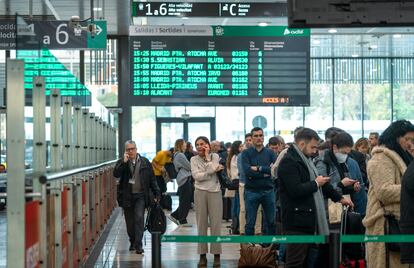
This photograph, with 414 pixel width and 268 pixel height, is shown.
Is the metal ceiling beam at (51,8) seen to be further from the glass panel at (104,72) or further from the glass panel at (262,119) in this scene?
the glass panel at (262,119)

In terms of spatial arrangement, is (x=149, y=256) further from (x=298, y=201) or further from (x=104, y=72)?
(x=104, y=72)

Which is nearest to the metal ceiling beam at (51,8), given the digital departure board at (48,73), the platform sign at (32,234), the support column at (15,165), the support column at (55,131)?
the digital departure board at (48,73)

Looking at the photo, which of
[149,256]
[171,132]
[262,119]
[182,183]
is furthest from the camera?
[262,119]

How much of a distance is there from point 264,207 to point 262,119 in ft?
53.0

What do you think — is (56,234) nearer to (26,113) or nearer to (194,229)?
(26,113)

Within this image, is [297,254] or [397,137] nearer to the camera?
[397,137]

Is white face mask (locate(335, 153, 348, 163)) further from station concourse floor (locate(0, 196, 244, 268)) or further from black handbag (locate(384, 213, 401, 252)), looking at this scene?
station concourse floor (locate(0, 196, 244, 268))

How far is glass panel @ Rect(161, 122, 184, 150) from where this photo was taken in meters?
25.8

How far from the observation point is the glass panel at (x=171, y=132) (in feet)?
84.5

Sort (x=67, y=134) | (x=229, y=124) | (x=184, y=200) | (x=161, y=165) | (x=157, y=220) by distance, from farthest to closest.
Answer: (x=229, y=124)
(x=161, y=165)
(x=184, y=200)
(x=157, y=220)
(x=67, y=134)

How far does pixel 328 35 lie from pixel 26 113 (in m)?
17.0

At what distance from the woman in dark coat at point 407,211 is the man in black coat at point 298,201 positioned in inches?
41.6

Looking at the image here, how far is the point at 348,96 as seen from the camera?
28.4 m

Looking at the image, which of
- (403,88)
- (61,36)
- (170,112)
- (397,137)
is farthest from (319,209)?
(403,88)
